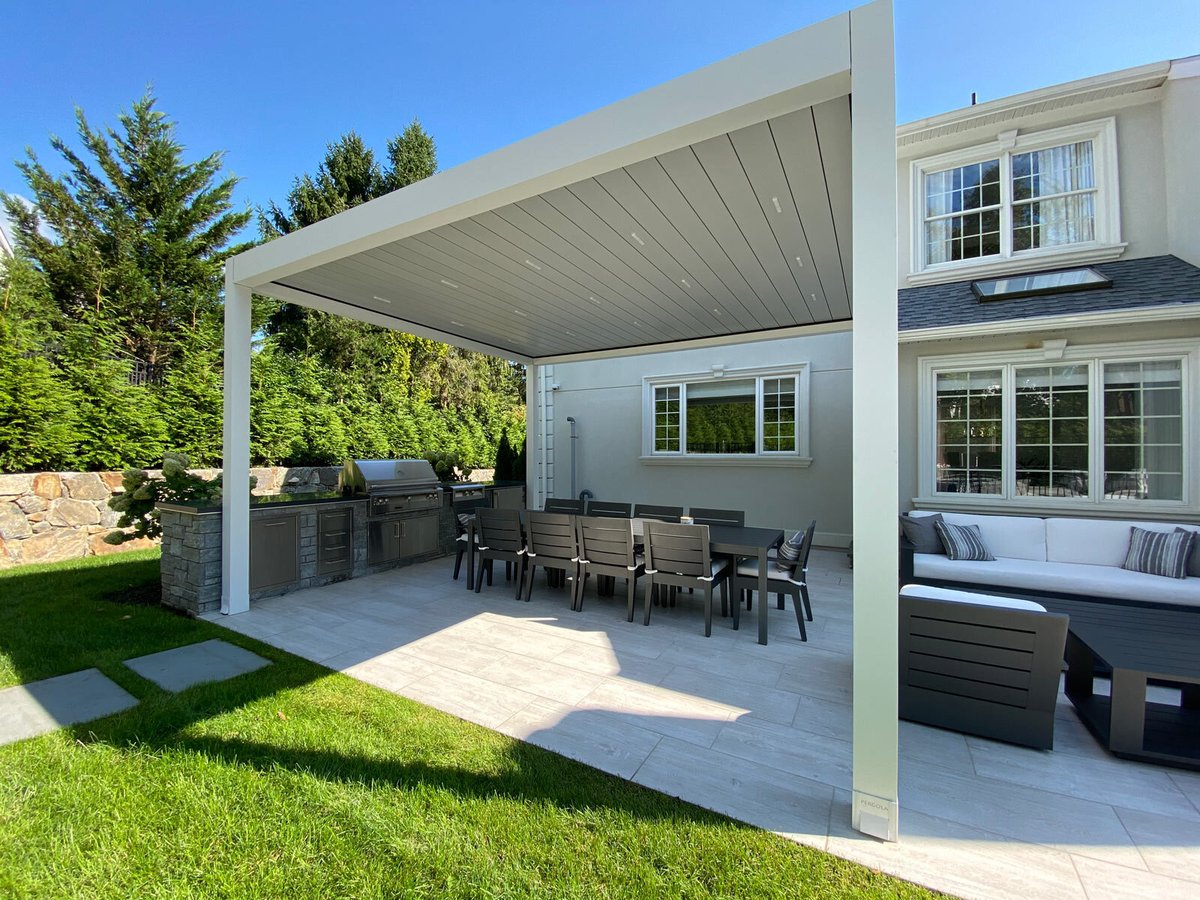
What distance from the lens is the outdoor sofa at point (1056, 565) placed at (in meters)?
3.95

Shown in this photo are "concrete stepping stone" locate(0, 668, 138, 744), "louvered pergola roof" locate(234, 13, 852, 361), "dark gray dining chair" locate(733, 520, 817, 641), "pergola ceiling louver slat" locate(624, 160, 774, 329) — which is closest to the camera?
"louvered pergola roof" locate(234, 13, 852, 361)

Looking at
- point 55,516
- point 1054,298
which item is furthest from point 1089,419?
point 55,516

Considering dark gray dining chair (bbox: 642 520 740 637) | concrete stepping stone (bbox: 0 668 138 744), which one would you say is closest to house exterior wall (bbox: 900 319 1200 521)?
dark gray dining chair (bbox: 642 520 740 637)

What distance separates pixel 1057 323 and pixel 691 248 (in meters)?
4.14

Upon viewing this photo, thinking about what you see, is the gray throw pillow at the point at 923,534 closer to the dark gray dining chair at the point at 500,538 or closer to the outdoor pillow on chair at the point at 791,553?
the outdoor pillow on chair at the point at 791,553

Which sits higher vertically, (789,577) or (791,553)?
(791,553)

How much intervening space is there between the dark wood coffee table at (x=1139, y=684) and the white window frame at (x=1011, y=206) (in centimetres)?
450

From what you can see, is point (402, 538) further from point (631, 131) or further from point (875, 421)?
point (875, 421)

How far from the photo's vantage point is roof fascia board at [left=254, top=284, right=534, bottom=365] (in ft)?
15.9

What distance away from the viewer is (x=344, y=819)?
6.31 feet

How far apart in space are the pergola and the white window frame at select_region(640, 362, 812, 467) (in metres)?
1.84

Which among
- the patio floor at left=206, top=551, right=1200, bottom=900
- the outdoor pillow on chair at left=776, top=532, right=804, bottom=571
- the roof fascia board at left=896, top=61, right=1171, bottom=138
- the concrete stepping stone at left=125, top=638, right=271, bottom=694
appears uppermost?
the roof fascia board at left=896, top=61, right=1171, bottom=138

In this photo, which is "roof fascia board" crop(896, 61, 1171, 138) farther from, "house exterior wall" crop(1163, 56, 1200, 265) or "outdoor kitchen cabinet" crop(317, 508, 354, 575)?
"outdoor kitchen cabinet" crop(317, 508, 354, 575)

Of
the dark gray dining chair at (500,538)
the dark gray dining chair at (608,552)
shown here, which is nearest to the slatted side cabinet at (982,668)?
the dark gray dining chair at (608,552)
